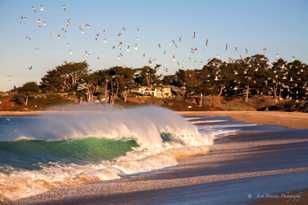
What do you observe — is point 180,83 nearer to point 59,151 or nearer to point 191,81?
point 191,81

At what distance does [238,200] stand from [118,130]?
13865 millimetres

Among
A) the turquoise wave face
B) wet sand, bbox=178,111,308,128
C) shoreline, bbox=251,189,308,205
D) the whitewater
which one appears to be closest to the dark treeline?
wet sand, bbox=178,111,308,128

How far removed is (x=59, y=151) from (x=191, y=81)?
7488 cm

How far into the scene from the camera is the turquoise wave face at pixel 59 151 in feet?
43.7

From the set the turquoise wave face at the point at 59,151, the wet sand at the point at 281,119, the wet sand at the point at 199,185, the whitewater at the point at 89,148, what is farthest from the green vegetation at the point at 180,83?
the wet sand at the point at 199,185

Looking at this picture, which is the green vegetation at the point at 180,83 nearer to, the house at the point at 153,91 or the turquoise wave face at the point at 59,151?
the house at the point at 153,91

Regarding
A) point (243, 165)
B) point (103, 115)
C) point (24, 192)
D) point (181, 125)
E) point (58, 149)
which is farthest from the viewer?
point (181, 125)

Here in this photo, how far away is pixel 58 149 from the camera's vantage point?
1593 centimetres

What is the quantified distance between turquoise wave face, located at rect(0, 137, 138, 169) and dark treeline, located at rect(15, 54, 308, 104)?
66.6 meters

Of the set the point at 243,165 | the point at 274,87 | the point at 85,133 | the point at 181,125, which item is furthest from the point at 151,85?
the point at 243,165

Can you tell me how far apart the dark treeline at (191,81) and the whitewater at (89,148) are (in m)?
56.8

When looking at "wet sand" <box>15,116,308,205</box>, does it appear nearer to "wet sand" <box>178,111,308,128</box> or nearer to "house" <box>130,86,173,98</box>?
"wet sand" <box>178,111,308,128</box>

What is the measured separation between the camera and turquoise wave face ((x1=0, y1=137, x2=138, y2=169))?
13.3 meters

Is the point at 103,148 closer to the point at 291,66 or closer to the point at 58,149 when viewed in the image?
the point at 58,149
